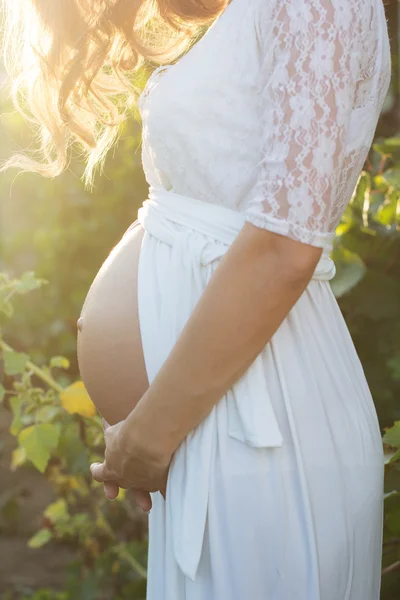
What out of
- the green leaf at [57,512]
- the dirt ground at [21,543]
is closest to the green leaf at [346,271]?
the green leaf at [57,512]

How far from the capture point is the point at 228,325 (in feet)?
3.91

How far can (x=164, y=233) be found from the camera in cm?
142

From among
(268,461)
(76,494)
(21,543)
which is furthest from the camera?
(21,543)

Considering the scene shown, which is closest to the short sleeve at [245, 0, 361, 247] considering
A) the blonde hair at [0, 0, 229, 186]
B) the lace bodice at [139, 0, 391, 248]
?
the lace bodice at [139, 0, 391, 248]

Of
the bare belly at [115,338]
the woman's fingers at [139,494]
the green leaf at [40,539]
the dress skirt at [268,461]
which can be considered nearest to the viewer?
the dress skirt at [268,461]

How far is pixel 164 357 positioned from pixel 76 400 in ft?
3.86

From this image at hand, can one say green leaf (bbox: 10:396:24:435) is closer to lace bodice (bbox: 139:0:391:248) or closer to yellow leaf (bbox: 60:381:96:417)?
yellow leaf (bbox: 60:381:96:417)

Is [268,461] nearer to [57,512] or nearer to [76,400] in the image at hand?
[76,400]

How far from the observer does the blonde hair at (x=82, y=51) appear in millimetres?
1708

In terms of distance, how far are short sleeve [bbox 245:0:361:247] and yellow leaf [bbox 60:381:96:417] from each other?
1425mm

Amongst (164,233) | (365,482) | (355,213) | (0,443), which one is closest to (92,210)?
(0,443)

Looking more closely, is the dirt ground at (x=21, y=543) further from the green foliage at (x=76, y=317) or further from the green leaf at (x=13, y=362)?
the green leaf at (x=13, y=362)

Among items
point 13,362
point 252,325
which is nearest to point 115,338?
point 252,325

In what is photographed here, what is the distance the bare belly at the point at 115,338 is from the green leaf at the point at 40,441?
751 millimetres
